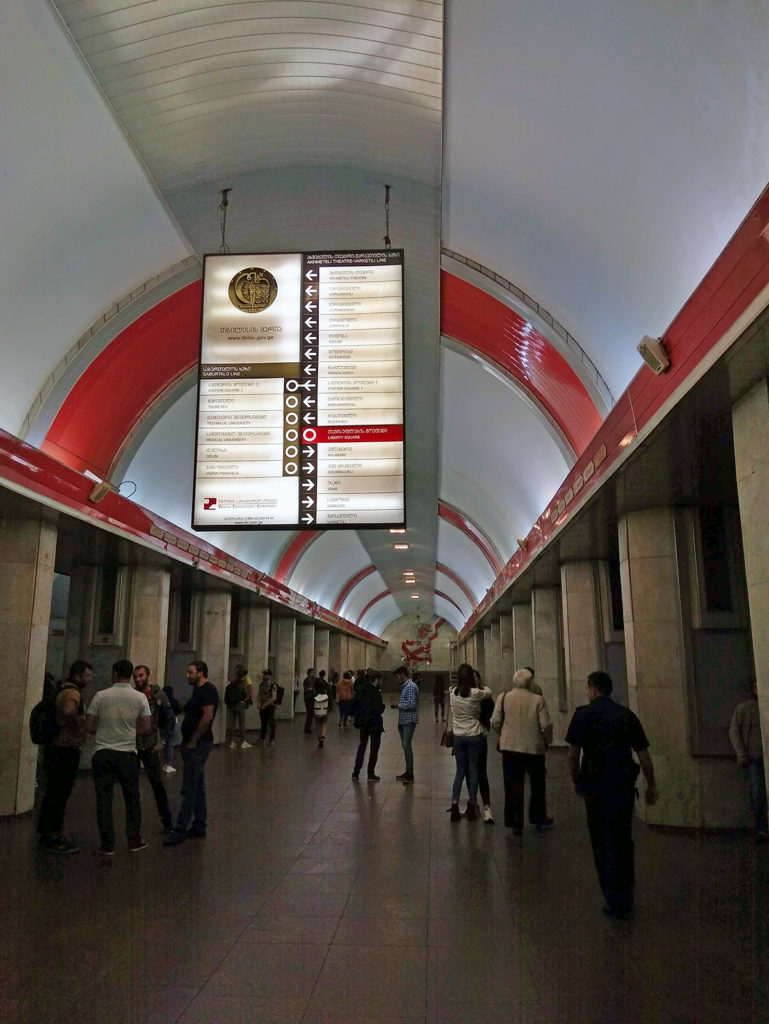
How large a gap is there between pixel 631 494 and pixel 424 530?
16669mm

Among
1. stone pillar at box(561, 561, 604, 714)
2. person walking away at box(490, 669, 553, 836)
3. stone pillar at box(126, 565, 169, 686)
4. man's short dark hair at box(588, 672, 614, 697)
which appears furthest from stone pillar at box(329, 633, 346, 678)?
man's short dark hair at box(588, 672, 614, 697)

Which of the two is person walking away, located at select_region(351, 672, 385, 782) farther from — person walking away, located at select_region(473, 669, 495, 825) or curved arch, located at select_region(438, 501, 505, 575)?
curved arch, located at select_region(438, 501, 505, 575)

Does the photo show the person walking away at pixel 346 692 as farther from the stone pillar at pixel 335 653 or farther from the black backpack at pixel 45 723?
the stone pillar at pixel 335 653

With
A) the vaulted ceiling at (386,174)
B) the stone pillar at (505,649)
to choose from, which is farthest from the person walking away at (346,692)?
the vaulted ceiling at (386,174)

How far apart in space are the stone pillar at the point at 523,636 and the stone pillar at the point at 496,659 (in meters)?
3.83

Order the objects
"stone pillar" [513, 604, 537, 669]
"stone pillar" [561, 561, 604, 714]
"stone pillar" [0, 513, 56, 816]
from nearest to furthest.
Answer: "stone pillar" [0, 513, 56, 816]
"stone pillar" [561, 561, 604, 714]
"stone pillar" [513, 604, 537, 669]

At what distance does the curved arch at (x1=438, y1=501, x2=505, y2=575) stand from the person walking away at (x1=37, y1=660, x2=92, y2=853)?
1435 centimetres

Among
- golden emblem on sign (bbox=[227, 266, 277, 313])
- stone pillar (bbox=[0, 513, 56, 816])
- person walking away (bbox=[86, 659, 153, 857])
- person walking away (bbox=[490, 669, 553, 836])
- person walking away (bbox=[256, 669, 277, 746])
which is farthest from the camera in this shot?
person walking away (bbox=[256, 669, 277, 746])

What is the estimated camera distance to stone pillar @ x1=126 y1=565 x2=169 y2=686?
12.3 meters

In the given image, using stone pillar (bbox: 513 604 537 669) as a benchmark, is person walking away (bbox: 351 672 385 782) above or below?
below

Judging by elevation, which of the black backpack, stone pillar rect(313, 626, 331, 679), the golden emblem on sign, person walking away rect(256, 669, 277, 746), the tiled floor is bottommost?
the tiled floor

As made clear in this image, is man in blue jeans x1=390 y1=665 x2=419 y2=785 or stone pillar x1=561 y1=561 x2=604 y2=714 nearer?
man in blue jeans x1=390 y1=665 x2=419 y2=785

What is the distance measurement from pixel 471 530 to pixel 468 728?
13.9 metres

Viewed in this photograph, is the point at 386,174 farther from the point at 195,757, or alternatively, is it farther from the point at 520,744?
the point at 195,757
